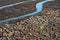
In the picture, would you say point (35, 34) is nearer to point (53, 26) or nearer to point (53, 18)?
point (53, 26)

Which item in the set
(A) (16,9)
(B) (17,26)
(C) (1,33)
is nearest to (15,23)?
(B) (17,26)

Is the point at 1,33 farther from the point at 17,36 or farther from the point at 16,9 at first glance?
the point at 16,9

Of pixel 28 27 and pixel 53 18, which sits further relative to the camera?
pixel 53 18

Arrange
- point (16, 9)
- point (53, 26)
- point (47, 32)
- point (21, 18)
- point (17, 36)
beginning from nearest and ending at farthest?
point (17, 36) < point (47, 32) < point (53, 26) < point (21, 18) < point (16, 9)

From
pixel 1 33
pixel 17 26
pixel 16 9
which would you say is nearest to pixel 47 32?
pixel 17 26

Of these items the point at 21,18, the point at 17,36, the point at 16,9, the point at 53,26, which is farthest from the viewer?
the point at 16,9

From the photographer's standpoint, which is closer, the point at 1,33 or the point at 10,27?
the point at 1,33
